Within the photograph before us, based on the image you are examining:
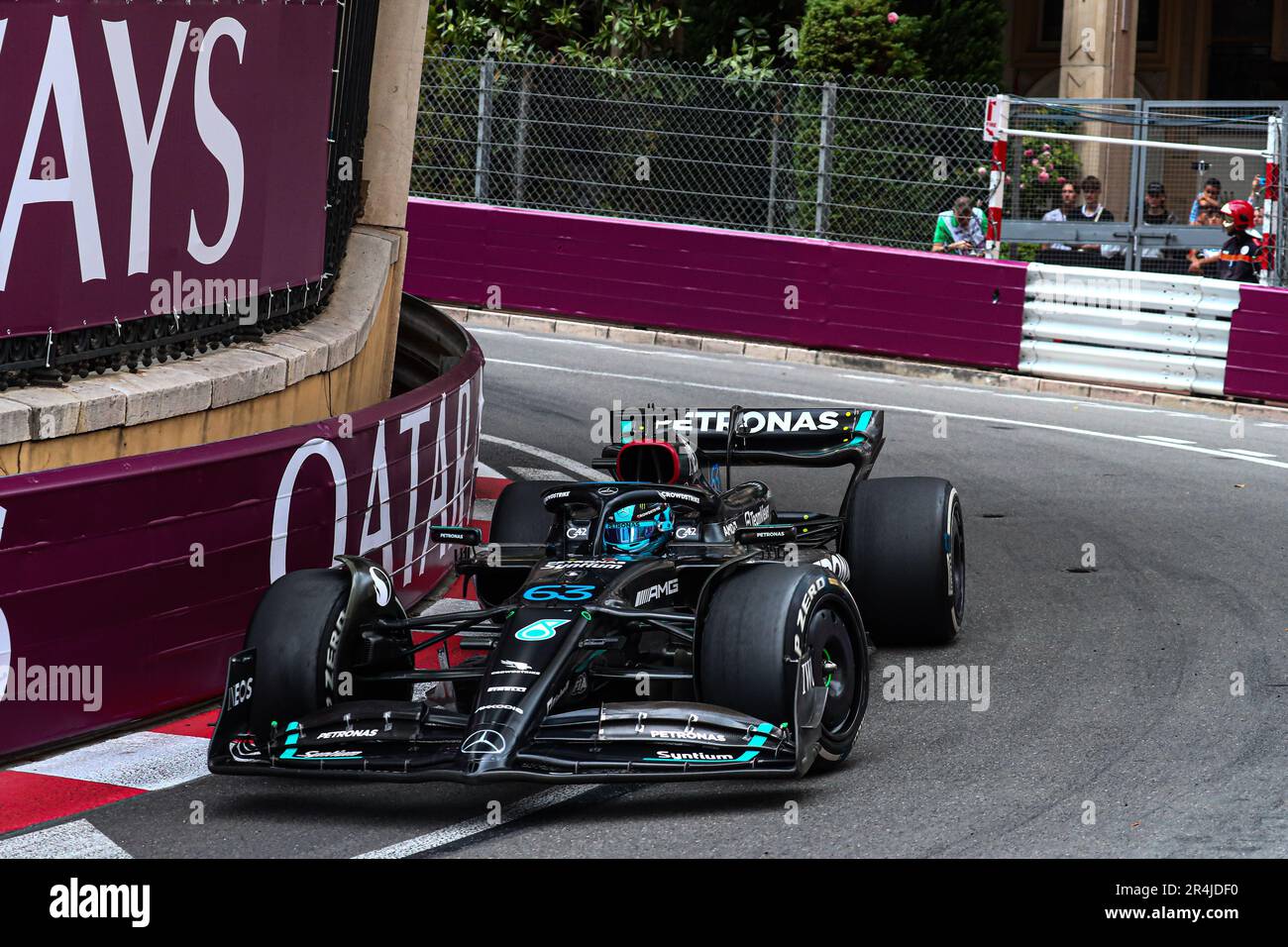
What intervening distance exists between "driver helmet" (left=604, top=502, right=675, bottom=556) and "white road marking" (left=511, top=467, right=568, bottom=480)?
4586 mm

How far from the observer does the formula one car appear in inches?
235

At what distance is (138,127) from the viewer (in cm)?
809

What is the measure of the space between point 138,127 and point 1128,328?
33.9 ft

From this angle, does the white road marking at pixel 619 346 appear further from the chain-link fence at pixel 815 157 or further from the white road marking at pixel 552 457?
the white road marking at pixel 552 457

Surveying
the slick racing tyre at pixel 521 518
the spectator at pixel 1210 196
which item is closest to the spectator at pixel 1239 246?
the spectator at pixel 1210 196

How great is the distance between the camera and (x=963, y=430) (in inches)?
555

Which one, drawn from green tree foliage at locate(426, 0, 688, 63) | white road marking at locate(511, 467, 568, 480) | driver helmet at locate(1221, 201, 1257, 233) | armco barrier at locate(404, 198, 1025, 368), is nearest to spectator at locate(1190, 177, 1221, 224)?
driver helmet at locate(1221, 201, 1257, 233)

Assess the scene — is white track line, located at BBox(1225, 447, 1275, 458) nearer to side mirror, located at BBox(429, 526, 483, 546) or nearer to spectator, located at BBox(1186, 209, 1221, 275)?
spectator, located at BBox(1186, 209, 1221, 275)

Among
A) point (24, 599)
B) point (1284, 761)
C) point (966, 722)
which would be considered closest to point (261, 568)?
point (24, 599)

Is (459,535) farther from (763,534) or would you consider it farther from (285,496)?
(763,534)

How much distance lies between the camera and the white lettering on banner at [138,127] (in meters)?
7.87

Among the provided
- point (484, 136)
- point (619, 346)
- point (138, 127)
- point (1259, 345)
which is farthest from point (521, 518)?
point (484, 136)

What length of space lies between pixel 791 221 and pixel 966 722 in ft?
39.5
